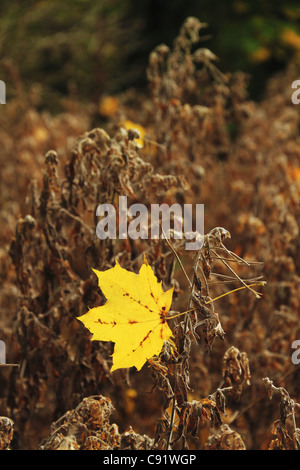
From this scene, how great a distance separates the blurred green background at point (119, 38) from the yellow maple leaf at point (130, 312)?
153 inches

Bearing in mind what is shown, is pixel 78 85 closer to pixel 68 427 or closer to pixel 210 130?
pixel 210 130

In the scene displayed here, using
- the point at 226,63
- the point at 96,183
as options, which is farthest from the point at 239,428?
the point at 226,63

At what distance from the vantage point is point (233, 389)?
1383 mm

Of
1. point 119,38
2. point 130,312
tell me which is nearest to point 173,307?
point 130,312

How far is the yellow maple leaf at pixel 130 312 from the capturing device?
117cm

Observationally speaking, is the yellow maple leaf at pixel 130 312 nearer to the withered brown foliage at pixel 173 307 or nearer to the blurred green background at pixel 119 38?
the withered brown foliage at pixel 173 307

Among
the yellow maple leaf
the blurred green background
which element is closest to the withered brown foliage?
the yellow maple leaf

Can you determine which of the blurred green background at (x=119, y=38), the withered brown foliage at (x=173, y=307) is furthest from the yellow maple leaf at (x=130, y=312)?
the blurred green background at (x=119, y=38)

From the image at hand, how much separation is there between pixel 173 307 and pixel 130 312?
711 mm

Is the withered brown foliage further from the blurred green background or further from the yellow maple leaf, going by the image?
the blurred green background

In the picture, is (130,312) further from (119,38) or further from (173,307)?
(119,38)

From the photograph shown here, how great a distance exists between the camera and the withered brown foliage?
1181mm

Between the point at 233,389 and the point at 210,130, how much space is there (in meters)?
1.80

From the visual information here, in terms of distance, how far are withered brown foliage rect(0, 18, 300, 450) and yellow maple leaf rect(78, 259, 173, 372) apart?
0.05m
